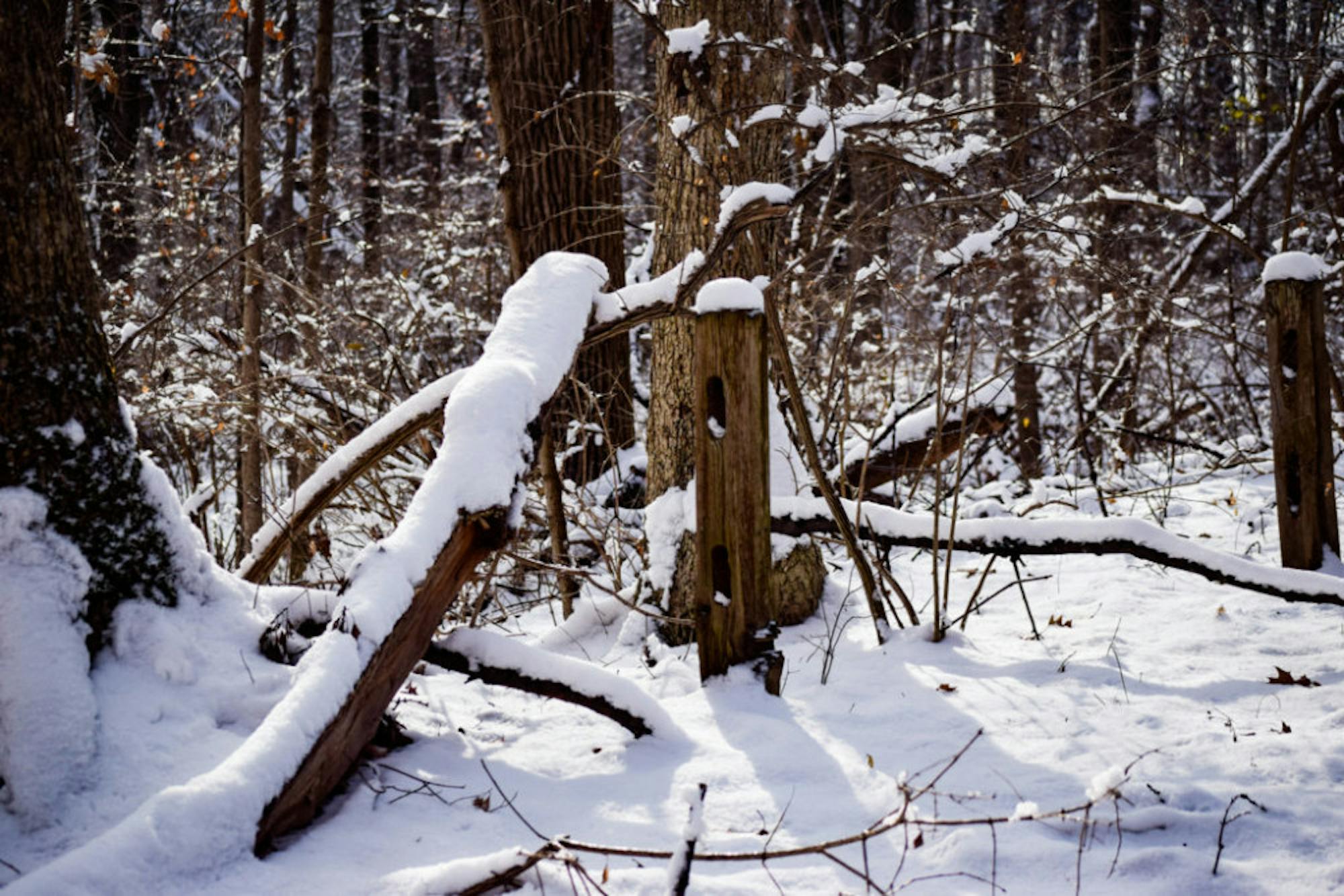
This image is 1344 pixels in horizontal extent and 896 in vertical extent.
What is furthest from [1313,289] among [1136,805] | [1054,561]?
[1136,805]

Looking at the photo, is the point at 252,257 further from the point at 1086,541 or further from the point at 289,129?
the point at 289,129

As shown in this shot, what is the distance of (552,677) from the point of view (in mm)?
2916

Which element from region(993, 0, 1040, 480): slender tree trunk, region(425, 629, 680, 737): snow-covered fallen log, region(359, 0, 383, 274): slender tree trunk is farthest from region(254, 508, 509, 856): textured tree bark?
region(359, 0, 383, 274): slender tree trunk

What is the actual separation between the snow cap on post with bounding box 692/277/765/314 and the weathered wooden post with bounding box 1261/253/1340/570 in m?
2.51

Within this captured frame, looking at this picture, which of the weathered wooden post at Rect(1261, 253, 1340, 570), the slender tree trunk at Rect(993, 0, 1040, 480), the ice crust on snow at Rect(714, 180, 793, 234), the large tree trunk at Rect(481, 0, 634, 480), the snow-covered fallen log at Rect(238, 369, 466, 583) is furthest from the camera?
the large tree trunk at Rect(481, 0, 634, 480)

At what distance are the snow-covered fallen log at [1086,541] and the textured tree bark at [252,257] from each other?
358cm

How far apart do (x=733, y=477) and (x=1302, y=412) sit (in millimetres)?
2684

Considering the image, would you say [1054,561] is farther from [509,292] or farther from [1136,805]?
[509,292]

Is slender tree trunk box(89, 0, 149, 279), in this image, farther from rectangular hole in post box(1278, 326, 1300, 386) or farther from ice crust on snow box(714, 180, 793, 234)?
rectangular hole in post box(1278, 326, 1300, 386)

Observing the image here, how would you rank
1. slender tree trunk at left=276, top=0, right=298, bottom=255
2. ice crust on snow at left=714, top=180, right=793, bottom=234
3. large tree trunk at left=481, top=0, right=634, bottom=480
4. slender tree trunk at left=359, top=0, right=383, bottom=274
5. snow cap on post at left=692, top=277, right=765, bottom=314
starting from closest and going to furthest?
snow cap on post at left=692, top=277, right=765, bottom=314, ice crust on snow at left=714, top=180, right=793, bottom=234, large tree trunk at left=481, top=0, right=634, bottom=480, slender tree trunk at left=276, top=0, right=298, bottom=255, slender tree trunk at left=359, top=0, right=383, bottom=274

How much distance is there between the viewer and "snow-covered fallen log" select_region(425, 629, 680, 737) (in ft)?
9.49

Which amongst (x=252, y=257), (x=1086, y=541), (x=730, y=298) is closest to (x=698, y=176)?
(x=730, y=298)

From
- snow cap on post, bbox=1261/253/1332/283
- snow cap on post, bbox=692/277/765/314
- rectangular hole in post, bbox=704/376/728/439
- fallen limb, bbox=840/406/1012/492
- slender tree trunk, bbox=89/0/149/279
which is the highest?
slender tree trunk, bbox=89/0/149/279

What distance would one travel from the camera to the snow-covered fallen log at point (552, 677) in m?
2.89
